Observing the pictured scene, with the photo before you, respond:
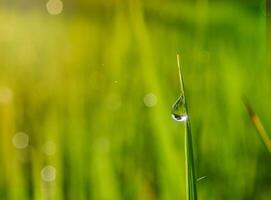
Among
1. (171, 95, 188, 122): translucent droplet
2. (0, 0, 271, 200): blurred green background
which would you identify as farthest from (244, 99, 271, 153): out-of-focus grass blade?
(171, 95, 188, 122): translucent droplet

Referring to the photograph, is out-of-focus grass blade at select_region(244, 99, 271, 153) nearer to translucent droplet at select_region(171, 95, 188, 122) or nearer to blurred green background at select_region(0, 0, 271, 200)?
blurred green background at select_region(0, 0, 271, 200)

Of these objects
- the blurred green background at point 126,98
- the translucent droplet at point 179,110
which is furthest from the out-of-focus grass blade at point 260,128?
the translucent droplet at point 179,110

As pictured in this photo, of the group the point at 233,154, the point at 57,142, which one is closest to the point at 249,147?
the point at 233,154

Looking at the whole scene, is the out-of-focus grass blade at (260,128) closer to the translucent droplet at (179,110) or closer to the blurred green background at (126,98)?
the blurred green background at (126,98)

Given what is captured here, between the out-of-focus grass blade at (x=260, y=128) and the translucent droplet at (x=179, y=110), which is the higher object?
the translucent droplet at (x=179, y=110)

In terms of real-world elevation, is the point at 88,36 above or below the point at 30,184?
above

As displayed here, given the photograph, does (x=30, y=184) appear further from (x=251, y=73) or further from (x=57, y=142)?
(x=251, y=73)

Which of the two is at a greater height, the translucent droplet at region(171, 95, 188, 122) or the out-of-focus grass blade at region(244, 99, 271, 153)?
the translucent droplet at region(171, 95, 188, 122)

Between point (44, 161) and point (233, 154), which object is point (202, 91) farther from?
point (44, 161)
